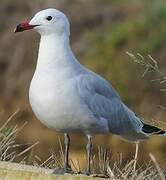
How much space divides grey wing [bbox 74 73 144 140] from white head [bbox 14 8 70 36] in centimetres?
28

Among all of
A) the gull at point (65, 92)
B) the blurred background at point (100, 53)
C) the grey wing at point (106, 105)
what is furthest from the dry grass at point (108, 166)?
the blurred background at point (100, 53)

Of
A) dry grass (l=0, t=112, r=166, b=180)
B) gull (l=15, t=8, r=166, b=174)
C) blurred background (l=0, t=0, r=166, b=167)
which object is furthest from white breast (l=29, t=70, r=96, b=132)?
blurred background (l=0, t=0, r=166, b=167)

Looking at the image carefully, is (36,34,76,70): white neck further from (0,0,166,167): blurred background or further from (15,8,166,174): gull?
(0,0,166,167): blurred background

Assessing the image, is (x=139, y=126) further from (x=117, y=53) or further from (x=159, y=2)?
(x=159, y=2)

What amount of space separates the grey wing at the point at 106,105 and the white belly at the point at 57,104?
93 millimetres

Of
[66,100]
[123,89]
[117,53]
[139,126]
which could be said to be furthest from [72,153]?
[66,100]

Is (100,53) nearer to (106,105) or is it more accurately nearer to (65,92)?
(106,105)

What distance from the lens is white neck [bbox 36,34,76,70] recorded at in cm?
426

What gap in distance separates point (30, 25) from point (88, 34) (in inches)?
→ 271

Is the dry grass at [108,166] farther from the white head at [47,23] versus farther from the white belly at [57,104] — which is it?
the white head at [47,23]

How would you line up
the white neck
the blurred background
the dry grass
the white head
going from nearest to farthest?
the dry grass → the white neck → the white head → the blurred background

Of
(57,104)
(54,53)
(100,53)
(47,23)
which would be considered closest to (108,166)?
(57,104)

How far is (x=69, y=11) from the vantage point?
12.1 m

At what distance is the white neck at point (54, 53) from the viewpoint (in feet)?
14.0
